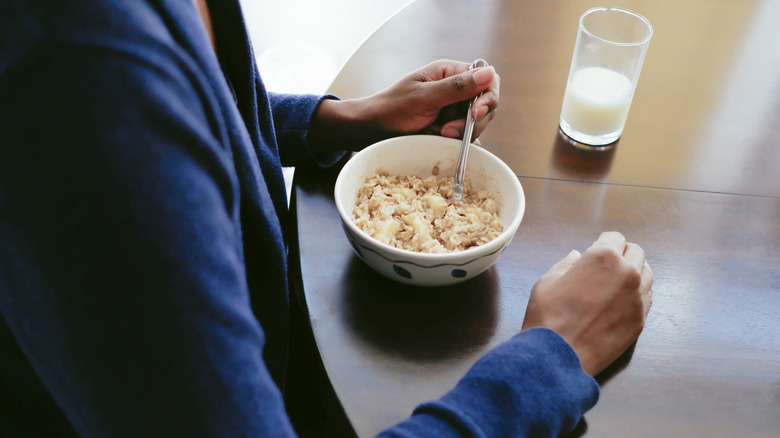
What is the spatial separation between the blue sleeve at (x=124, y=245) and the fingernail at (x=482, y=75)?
0.55 metres

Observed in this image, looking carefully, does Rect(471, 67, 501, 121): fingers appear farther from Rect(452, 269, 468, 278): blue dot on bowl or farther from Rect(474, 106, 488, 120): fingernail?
Rect(452, 269, 468, 278): blue dot on bowl

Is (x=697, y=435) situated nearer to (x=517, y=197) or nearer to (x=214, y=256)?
(x=517, y=197)

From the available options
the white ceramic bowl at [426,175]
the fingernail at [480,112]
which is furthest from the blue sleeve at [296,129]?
the fingernail at [480,112]

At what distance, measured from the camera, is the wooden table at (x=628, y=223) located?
0.72 meters

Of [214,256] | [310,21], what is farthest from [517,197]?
[310,21]

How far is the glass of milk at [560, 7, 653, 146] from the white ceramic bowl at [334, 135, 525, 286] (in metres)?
0.27

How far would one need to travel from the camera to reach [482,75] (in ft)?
3.14

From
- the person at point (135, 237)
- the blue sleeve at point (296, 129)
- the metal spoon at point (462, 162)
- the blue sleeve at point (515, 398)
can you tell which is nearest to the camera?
the person at point (135, 237)

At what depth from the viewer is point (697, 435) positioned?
677 mm

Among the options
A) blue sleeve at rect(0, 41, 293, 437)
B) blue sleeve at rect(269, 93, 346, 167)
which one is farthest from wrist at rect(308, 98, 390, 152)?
blue sleeve at rect(0, 41, 293, 437)

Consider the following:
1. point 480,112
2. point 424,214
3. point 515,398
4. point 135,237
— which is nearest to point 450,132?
point 480,112

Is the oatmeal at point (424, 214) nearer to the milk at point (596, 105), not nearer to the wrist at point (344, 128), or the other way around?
the wrist at point (344, 128)

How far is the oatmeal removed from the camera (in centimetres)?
82

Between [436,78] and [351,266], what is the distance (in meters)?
0.40
